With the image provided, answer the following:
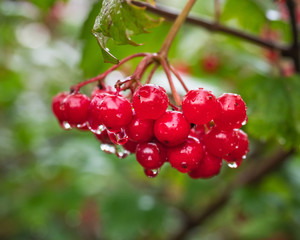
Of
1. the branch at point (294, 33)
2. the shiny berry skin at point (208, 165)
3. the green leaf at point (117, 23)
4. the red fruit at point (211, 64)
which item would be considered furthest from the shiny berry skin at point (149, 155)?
the red fruit at point (211, 64)

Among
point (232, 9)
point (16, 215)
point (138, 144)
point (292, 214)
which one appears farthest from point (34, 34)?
point (138, 144)

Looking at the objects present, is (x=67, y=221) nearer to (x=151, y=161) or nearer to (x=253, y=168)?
(x=253, y=168)

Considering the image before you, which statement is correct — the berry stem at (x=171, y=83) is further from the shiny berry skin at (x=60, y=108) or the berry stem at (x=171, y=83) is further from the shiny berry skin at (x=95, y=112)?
the shiny berry skin at (x=60, y=108)

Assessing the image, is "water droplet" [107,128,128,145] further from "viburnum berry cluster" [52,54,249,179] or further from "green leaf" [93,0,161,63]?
"green leaf" [93,0,161,63]

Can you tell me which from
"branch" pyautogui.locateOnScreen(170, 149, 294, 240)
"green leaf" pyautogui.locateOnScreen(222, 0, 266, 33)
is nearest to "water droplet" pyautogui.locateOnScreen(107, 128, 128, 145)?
"green leaf" pyautogui.locateOnScreen(222, 0, 266, 33)

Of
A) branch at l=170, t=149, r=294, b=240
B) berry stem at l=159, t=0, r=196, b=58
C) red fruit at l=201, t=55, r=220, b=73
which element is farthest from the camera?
red fruit at l=201, t=55, r=220, b=73

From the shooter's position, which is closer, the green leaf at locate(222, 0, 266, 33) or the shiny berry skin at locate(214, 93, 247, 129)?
the shiny berry skin at locate(214, 93, 247, 129)

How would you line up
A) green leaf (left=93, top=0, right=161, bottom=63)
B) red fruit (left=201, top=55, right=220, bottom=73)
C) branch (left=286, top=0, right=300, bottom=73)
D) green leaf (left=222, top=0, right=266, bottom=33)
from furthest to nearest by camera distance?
red fruit (left=201, top=55, right=220, bottom=73) < green leaf (left=222, top=0, right=266, bottom=33) < branch (left=286, top=0, right=300, bottom=73) < green leaf (left=93, top=0, right=161, bottom=63)

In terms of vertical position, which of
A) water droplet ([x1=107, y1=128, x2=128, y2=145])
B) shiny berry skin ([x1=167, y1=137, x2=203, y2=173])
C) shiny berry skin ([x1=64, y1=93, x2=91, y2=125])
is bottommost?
shiny berry skin ([x1=64, y1=93, x2=91, y2=125])
